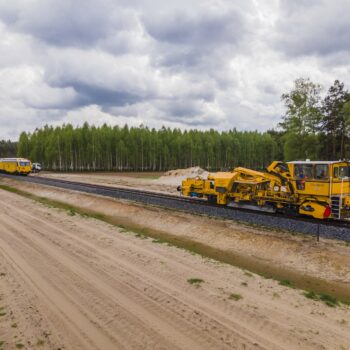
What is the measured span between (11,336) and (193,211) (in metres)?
14.3

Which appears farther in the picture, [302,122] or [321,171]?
[302,122]

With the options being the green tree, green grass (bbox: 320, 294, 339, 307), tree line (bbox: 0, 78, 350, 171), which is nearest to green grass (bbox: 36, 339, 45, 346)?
green grass (bbox: 320, 294, 339, 307)

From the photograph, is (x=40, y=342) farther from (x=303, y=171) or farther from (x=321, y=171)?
(x=303, y=171)

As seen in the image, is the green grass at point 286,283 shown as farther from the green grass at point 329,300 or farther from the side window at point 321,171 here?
the side window at point 321,171

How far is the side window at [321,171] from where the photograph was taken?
1600 centimetres

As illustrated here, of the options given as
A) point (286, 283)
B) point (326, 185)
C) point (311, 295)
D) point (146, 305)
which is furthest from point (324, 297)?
point (326, 185)

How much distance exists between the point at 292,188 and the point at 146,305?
445 inches

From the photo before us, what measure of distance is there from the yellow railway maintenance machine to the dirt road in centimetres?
681

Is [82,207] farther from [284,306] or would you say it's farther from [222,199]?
[284,306]

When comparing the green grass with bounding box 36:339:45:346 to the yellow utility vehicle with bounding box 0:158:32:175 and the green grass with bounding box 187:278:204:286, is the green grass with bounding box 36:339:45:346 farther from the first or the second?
the yellow utility vehicle with bounding box 0:158:32:175

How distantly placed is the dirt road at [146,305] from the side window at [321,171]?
24.0 ft

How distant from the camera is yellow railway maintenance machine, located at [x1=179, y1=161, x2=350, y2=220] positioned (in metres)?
15.8

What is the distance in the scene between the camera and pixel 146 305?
8.64 meters

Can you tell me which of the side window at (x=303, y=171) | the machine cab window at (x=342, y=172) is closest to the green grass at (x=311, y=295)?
the machine cab window at (x=342, y=172)
